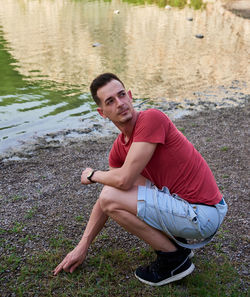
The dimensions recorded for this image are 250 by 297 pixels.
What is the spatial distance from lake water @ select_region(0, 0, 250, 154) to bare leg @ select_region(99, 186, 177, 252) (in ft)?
17.6

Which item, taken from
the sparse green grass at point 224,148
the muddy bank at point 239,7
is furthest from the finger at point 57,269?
the muddy bank at point 239,7

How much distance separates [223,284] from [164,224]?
0.91 m

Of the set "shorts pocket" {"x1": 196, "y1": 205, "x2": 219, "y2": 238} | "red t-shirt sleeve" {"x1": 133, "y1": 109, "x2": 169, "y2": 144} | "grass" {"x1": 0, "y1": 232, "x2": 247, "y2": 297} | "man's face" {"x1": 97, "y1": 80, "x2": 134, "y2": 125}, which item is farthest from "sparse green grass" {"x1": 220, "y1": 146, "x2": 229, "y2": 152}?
"red t-shirt sleeve" {"x1": 133, "y1": 109, "x2": 169, "y2": 144}

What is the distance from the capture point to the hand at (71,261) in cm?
356

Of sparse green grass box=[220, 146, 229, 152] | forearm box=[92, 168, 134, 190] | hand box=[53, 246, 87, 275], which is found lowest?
sparse green grass box=[220, 146, 229, 152]

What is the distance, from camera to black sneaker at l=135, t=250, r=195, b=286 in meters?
3.31

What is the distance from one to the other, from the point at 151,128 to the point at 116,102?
19.1 inches

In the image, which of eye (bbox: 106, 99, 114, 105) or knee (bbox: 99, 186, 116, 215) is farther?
eye (bbox: 106, 99, 114, 105)

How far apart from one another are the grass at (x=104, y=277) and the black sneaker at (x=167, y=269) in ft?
0.22

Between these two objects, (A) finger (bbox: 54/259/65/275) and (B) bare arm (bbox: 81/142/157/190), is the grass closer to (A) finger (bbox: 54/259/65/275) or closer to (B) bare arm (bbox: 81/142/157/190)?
(A) finger (bbox: 54/259/65/275)

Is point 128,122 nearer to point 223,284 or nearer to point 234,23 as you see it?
point 223,284

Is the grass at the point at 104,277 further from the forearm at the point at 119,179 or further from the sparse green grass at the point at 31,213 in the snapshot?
the forearm at the point at 119,179

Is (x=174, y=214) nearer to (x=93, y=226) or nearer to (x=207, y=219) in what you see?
(x=207, y=219)

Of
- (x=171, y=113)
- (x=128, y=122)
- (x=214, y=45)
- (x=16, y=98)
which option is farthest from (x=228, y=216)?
(x=214, y=45)
